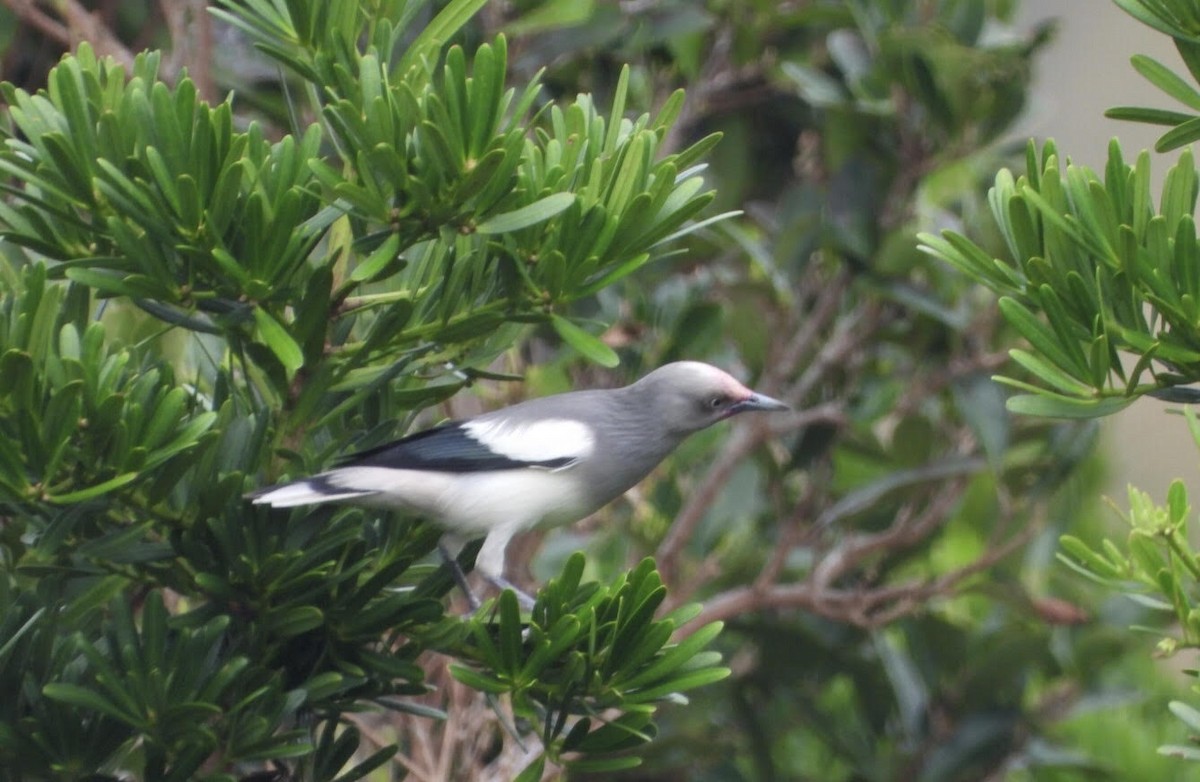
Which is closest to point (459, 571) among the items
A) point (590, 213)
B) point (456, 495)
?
point (456, 495)

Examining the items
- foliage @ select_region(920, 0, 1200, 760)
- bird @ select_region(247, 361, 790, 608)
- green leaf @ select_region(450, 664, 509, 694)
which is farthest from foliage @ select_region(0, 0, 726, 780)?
foliage @ select_region(920, 0, 1200, 760)

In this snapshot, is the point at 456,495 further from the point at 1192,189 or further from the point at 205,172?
the point at 1192,189

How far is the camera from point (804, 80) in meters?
2.38

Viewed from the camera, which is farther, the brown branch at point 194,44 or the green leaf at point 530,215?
the brown branch at point 194,44

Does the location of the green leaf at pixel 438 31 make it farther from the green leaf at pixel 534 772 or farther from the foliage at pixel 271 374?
the green leaf at pixel 534 772

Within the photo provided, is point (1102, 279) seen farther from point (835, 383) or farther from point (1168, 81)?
point (835, 383)

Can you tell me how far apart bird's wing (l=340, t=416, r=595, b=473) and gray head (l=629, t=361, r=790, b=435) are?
9 cm

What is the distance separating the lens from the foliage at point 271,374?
1117 millimetres

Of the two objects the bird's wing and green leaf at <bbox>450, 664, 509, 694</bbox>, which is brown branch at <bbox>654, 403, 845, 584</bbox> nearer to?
the bird's wing

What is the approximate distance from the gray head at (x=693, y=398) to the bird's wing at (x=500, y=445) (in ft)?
0.31

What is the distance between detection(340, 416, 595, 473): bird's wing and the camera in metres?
1.50

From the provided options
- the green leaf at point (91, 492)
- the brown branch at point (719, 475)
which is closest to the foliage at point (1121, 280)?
the green leaf at point (91, 492)

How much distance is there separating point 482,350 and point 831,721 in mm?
1428

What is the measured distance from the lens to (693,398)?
167 centimetres
